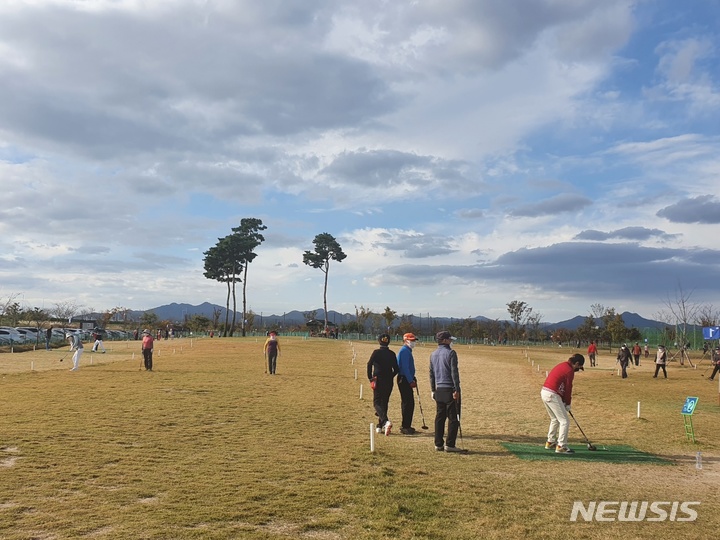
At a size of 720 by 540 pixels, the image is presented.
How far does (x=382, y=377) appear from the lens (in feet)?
36.2

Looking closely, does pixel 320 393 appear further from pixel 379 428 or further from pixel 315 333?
pixel 315 333

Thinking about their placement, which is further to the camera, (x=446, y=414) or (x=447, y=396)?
(x=446, y=414)

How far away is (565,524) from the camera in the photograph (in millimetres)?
6039

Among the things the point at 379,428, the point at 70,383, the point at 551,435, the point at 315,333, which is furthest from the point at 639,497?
the point at 315,333

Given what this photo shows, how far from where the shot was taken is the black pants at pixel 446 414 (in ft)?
31.3

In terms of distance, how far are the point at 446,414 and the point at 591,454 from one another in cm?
259

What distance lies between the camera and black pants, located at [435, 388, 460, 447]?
9.55 meters

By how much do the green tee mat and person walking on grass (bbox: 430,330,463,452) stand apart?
1.17 metres

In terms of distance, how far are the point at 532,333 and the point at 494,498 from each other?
3398 inches

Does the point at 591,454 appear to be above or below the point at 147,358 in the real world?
below

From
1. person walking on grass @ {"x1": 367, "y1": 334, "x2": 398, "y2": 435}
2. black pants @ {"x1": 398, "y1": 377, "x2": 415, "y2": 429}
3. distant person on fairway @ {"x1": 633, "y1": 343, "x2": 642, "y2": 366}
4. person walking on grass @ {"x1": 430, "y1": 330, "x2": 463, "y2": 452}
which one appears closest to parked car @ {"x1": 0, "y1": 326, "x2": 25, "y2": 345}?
person walking on grass @ {"x1": 367, "y1": 334, "x2": 398, "y2": 435}

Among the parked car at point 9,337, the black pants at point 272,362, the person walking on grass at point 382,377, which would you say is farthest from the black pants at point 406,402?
the parked car at point 9,337

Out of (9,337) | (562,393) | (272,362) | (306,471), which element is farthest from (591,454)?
(9,337)

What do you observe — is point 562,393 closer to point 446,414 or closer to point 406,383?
point 446,414
